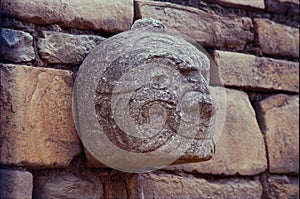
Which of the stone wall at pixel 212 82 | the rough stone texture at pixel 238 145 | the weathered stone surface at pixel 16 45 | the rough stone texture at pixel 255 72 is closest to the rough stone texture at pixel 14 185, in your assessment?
the stone wall at pixel 212 82

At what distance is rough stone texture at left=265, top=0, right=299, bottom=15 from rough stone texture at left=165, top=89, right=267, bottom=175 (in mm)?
520

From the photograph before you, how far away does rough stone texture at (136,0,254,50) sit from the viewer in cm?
318

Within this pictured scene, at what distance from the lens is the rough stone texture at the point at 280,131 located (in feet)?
11.4

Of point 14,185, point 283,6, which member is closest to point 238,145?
point 283,6

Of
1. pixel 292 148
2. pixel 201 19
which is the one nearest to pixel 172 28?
pixel 201 19

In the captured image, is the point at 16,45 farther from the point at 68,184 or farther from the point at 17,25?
the point at 68,184

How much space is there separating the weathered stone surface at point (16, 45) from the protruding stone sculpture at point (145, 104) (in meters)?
0.24

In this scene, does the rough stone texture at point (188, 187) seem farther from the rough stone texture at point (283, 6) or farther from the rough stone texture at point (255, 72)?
the rough stone texture at point (283, 6)

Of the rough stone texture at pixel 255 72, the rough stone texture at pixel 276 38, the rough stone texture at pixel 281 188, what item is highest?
the rough stone texture at pixel 276 38

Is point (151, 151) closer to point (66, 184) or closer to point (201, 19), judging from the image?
point (66, 184)

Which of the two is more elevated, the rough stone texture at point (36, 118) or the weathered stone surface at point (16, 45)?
the weathered stone surface at point (16, 45)

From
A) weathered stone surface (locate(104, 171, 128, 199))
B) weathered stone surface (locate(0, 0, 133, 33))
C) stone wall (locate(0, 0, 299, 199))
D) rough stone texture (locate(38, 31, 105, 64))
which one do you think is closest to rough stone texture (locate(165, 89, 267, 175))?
stone wall (locate(0, 0, 299, 199))

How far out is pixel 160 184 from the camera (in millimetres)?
3021

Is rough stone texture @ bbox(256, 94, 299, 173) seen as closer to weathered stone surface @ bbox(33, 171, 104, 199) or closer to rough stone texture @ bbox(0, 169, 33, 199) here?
weathered stone surface @ bbox(33, 171, 104, 199)
